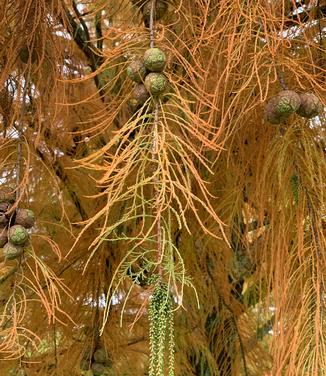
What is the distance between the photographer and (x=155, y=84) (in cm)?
64

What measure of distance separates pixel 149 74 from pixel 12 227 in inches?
8.8

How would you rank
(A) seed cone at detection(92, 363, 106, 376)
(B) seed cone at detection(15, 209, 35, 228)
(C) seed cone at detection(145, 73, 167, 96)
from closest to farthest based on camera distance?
(C) seed cone at detection(145, 73, 167, 96) → (B) seed cone at detection(15, 209, 35, 228) → (A) seed cone at detection(92, 363, 106, 376)

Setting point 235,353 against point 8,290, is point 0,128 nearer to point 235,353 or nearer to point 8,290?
point 8,290

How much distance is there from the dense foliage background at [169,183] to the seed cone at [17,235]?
0.08ft

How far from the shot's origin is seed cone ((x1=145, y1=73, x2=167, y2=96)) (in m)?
0.64

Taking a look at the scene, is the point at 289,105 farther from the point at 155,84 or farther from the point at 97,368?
the point at 97,368

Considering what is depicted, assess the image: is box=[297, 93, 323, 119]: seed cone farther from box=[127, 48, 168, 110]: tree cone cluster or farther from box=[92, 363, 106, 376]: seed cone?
box=[92, 363, 106, 376]: seed cone

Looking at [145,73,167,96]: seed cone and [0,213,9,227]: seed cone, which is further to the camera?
[0,213,9,227]: seed cone

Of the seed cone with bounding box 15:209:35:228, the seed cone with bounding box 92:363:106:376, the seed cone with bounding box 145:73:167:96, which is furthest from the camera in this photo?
the seed cone with bounding box 92:363:106:376

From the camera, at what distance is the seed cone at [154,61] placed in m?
0.65

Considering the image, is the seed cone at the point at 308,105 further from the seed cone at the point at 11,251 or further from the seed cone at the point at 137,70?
the seed cone at the point at 11,251

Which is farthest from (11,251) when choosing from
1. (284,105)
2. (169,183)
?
(284,105)

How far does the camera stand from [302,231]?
846 mm

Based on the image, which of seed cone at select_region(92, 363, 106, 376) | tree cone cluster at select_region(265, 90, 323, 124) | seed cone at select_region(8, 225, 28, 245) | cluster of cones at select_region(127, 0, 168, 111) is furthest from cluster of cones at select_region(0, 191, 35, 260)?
seed cone at select_region(92, 363, 106, 376)
